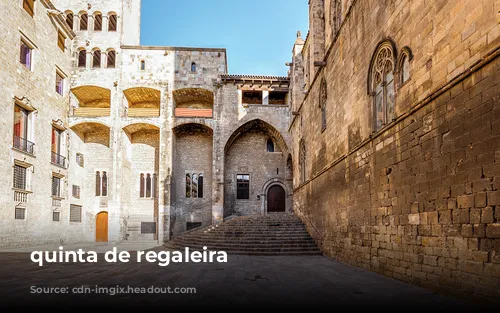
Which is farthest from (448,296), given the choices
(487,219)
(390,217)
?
(390,217)

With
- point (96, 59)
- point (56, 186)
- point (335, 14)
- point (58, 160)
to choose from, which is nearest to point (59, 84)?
point (96, 59)

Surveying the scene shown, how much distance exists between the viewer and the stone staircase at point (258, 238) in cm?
1414

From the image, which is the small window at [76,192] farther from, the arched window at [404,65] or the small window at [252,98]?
the arched window at [404,65]

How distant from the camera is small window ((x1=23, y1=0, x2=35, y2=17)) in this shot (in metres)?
19.2

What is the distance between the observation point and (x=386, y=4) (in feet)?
27.3

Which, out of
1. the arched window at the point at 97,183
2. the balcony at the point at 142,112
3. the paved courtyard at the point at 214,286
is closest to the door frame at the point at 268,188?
the balcony at the point at 142,112

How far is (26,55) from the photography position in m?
19.3

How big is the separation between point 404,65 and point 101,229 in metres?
22.7

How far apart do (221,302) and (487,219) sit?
3.92 m

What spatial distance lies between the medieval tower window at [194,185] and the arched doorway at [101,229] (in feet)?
19.1

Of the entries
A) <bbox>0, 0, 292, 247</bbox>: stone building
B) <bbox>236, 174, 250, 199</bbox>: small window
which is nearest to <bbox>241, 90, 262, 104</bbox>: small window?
<bbox>0, 0, 292, 247</bbox>: stone building

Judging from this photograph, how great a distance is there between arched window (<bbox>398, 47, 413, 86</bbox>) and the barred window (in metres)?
18.0

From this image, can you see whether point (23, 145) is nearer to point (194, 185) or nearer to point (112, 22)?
point (194, 185)

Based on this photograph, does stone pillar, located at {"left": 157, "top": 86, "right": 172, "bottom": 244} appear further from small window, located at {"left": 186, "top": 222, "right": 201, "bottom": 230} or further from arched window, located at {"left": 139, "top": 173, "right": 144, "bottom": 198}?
arched window, located at {"left": 139, "top": 173, "right": 144, "bottom": 198}
